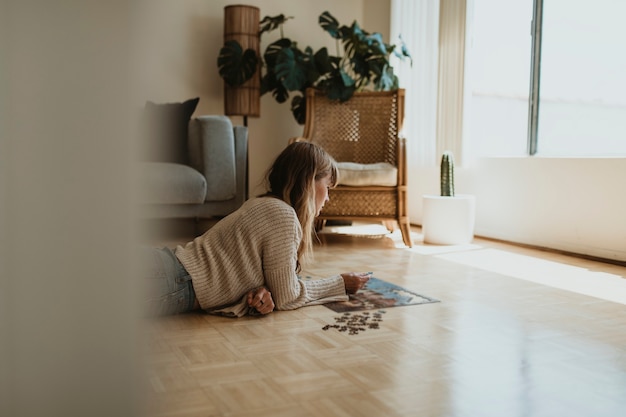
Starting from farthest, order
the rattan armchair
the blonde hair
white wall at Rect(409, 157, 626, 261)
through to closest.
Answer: the rattan armchair, white wall at Rect(409, 157, 626, 261), the blonde hair

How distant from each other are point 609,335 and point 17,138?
1.97 metres

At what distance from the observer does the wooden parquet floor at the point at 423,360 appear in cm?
124

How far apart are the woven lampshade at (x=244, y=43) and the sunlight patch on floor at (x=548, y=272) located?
2.14m

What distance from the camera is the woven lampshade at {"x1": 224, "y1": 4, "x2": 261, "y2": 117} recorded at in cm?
475

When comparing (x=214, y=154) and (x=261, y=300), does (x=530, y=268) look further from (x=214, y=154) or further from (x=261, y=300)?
(x=214, y=154)

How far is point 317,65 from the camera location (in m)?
4.64

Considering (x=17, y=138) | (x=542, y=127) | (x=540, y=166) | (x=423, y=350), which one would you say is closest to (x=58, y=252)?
(x=17, y=138)

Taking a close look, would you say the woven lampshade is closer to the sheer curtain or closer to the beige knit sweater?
the sheer curtain

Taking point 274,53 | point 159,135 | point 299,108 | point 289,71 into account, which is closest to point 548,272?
point 289,71

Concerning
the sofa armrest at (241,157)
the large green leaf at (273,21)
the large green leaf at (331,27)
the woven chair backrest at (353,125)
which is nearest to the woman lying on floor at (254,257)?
the sofa armrest at (241,157)

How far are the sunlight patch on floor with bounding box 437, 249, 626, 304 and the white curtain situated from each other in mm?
1349

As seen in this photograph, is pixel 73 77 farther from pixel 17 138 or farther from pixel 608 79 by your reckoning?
pixel 608 79

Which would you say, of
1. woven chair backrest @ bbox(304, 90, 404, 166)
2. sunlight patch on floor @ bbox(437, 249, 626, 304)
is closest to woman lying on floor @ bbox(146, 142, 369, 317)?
sunlight patch on floor @ bbox(437, 249, 626, 304)

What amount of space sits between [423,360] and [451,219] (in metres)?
2.37
